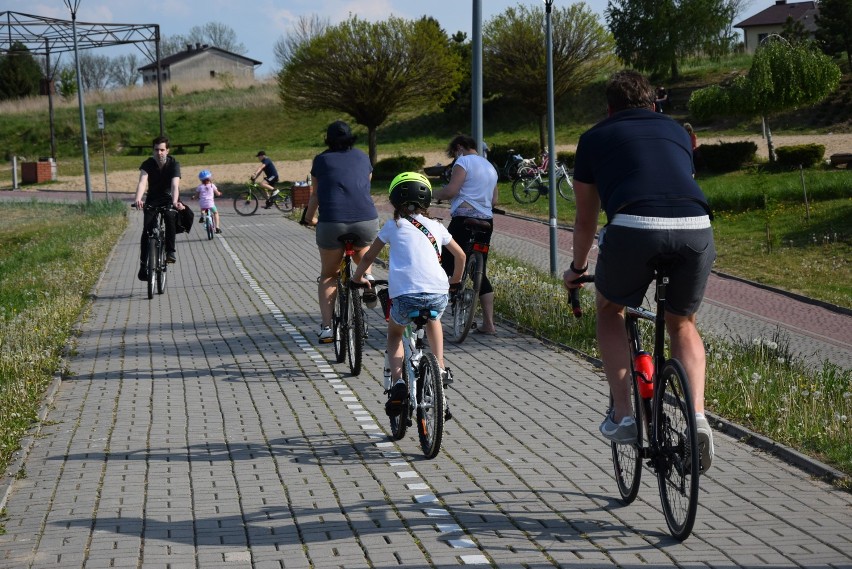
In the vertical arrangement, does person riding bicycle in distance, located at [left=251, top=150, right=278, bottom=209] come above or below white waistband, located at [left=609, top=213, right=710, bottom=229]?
below

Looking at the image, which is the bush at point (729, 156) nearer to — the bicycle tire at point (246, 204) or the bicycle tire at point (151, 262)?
the bicycle tire at point (246, 204)

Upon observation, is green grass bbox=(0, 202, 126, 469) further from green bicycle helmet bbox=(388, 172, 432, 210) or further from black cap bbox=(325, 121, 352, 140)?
black cap bbox=(325, 121, 352, 140)

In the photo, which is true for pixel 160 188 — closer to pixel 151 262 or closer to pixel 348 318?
pixel 151 262

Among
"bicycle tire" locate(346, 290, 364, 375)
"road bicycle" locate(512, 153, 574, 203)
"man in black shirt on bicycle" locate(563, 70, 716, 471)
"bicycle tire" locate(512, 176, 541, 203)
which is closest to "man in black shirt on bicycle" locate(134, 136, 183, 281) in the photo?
"bicycle tire" locate(346, 290, 364, 375)

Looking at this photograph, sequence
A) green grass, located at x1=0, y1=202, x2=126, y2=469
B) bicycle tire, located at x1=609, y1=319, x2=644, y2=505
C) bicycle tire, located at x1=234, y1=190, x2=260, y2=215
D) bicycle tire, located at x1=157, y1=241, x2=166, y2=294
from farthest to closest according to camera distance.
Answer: bicycle tire, located at x1=234, y1=190, x2=260, y2=215 < bicycle tire, located at x1=157, y1=241, x2=166, y2=294 < green grass, located at x1=0, y1=202, x2=126, y2=469 < bicycle tire, located at x1=609, y1=319, x2=644, y2=505

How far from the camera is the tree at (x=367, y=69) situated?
47031 millimetres

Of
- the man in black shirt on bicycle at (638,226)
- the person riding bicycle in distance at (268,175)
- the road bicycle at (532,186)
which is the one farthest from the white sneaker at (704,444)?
the road bicycle at (532,186)

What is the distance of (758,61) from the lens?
4284 cm

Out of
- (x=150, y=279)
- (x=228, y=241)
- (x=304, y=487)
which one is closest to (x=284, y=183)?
(x=228, y=241)

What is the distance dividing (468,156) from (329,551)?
6842 mm

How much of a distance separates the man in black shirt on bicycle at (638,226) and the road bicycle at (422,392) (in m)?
1.43

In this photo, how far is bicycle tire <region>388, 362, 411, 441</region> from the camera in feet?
23.4

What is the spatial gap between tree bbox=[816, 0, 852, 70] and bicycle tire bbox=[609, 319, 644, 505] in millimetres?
61960

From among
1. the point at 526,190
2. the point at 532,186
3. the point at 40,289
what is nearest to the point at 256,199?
the point at 526,190
